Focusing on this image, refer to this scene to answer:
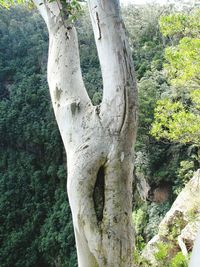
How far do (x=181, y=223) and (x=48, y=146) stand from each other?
15420 mm

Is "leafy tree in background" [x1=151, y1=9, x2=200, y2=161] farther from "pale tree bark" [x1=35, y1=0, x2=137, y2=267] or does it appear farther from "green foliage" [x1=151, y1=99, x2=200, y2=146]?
"pale tree bark" [x1=35, y1=0, x2=137, y2=267]

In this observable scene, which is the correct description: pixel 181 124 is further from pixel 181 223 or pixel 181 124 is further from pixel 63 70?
pixel 63 70

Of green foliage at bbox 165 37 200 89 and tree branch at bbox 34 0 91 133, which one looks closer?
tree branch at bbox 34 0 91 133

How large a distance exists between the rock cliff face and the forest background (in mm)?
4201

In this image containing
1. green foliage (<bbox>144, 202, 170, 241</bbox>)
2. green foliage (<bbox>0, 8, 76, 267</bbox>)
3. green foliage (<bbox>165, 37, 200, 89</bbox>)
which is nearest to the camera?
green foliage (<bbox>165, 37, 200, 89</bbox>)

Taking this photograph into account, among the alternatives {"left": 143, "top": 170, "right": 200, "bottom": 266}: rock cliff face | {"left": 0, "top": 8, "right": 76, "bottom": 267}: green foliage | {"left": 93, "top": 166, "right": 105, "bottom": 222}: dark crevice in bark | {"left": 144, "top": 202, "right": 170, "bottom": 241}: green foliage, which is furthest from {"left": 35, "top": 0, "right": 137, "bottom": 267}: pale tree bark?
{"left": 0, "top": 8, "right": 76, "bottom": 267}: green foliage

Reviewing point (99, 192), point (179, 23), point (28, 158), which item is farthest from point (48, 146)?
point (99, 192)

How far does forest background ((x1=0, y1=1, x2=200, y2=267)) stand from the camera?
577 inches

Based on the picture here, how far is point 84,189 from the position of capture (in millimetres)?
1208

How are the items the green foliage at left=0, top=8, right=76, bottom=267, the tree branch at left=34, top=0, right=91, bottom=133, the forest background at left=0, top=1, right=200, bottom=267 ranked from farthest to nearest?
the green foliage at left=0, top=8, right=76, bottom=267, the forest background at left=0, top=1, right=200, bottom=267, the tree branch at left=34, top=0, right=91, bottom=133

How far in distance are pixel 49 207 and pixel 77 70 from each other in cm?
2042

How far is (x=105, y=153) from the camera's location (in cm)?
122

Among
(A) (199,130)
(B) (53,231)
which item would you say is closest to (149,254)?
(A) (199,130)

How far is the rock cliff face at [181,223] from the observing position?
6.19 metres
